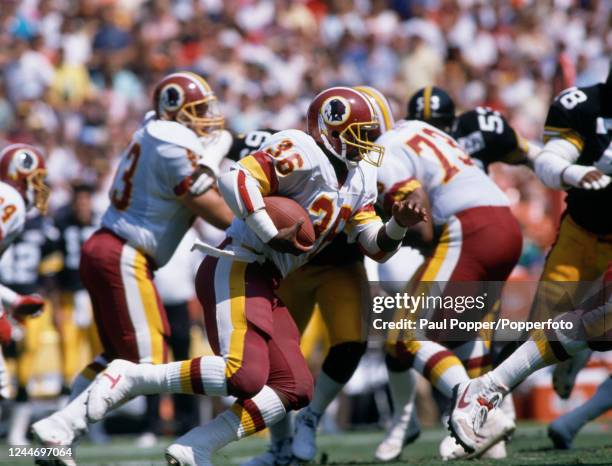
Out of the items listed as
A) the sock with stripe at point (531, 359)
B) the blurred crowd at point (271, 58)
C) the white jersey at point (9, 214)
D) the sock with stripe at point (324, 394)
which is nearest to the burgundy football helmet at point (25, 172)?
the white jersey at point (9, 214)

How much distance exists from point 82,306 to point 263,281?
4.49 meters

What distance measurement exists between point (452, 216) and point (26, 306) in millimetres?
2359

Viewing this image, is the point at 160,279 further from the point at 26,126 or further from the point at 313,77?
the point at 313,77

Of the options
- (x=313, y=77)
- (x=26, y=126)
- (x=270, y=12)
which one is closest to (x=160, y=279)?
(x=26, y=126)

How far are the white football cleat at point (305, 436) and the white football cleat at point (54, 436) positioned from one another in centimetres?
117

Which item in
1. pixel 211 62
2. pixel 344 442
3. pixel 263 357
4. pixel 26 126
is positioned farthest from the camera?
pixel 211 62

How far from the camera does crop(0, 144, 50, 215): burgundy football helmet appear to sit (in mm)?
6855

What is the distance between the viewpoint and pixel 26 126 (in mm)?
11797

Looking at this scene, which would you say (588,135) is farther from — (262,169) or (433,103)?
(262,169)

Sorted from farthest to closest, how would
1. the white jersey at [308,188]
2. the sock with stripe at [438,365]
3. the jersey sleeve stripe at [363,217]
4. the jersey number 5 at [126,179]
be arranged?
1. the jersey number 5 at [126,179]
2. the sock with stripe at [438,365]
3. the jersey sleeve stripe at [363,217]
4. the white jersey at [308,188]

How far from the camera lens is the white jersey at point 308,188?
519 centimetres

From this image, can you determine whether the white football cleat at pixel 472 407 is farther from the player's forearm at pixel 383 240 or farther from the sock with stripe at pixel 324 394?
the sock with stripe at pixel 324 394

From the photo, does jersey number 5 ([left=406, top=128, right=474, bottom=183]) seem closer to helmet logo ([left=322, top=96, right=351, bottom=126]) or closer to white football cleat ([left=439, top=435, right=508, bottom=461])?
helmet logo ([left=322, top=96, right=351, bottom=126])

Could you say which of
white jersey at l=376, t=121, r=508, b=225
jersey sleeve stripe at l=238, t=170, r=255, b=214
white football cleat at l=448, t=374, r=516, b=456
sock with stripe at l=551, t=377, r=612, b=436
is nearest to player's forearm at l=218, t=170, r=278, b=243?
jersey sleeve stripe at l=238, t=170, r=255, b=214
